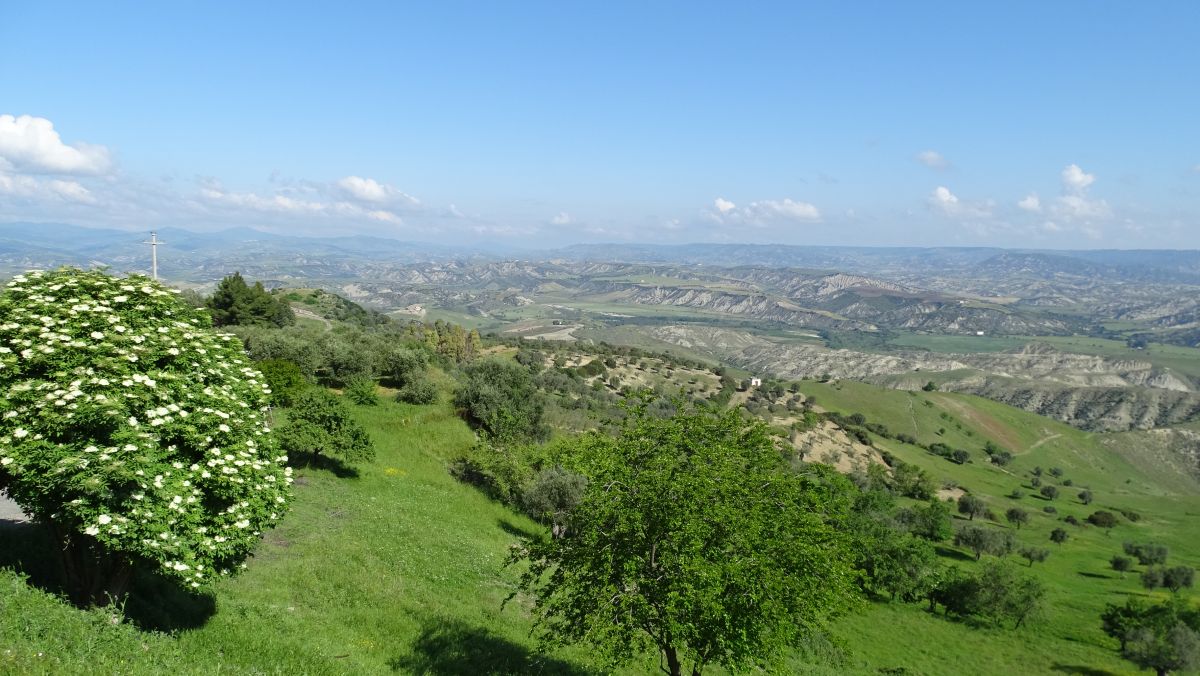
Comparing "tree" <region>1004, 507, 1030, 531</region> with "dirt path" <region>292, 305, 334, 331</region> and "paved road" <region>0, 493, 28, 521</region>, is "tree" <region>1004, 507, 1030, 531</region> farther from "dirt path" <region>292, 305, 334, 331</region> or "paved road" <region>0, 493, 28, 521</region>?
"paved road" <region>0, 493, 28, 521</region>

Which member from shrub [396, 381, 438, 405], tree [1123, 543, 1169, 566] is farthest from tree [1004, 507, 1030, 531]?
shrub [396, 381, 438, 405]

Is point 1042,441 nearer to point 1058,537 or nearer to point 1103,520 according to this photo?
point 1103,520

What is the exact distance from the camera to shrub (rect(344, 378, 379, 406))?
44438 millimetres

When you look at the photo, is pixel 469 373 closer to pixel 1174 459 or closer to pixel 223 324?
pixel 223 324

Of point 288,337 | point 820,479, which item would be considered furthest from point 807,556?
point 288,337

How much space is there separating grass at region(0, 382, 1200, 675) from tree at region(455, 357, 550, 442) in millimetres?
2353

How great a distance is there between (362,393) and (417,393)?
15.5 ft

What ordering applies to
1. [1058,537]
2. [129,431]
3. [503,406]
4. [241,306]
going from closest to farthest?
1. [129,431]
2. [503,406]
3. [241,306]
4. [1058,537]

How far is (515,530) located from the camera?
3678 cm

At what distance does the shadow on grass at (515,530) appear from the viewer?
117 feet

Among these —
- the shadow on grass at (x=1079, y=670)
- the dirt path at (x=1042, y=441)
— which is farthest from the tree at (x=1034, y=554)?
the dirt path at (x=1042, y=441)

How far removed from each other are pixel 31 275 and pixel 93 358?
12.4ft

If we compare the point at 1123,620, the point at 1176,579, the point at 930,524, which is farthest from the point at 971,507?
the point at 1123,620

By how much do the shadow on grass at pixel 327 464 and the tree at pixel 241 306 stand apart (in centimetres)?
3586
